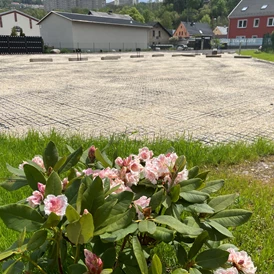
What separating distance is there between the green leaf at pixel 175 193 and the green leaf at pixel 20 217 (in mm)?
489

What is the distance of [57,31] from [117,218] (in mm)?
45285

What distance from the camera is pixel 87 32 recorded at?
4216cm

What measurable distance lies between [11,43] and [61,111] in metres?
30.6

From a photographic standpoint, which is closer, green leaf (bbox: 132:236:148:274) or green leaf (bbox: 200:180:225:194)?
green leaf (bbox: 132:236:148:274)

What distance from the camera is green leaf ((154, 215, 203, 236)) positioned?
3.42 feet

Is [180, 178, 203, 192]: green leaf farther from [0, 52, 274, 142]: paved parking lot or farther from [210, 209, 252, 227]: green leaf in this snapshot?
[0, 52, 274, 142]: paved parking lot

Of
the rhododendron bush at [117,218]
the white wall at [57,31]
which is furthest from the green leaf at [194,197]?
the white wall at [57,31]

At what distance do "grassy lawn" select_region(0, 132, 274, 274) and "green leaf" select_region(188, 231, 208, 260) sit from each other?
29.8 inches

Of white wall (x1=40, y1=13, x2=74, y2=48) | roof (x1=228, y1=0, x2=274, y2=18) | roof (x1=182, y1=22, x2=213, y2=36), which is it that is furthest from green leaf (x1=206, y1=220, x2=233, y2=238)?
roof (x1=182, y1=22, x2=213, y2=36)

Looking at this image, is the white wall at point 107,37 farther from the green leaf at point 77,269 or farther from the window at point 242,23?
the green leaf at point 77,269

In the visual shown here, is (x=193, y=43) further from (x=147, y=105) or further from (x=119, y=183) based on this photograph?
(x=119, y=183)

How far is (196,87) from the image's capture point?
34.0 feet

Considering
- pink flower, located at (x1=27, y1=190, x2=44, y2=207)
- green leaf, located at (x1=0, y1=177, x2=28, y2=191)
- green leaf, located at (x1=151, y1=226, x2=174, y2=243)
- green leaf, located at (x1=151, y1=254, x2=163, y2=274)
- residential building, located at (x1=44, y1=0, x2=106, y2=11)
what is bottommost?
green leaf, located at (x1=151, y1=226, x2=174, y2=243)

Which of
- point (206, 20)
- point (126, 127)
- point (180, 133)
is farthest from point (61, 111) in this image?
point (206, 20)
